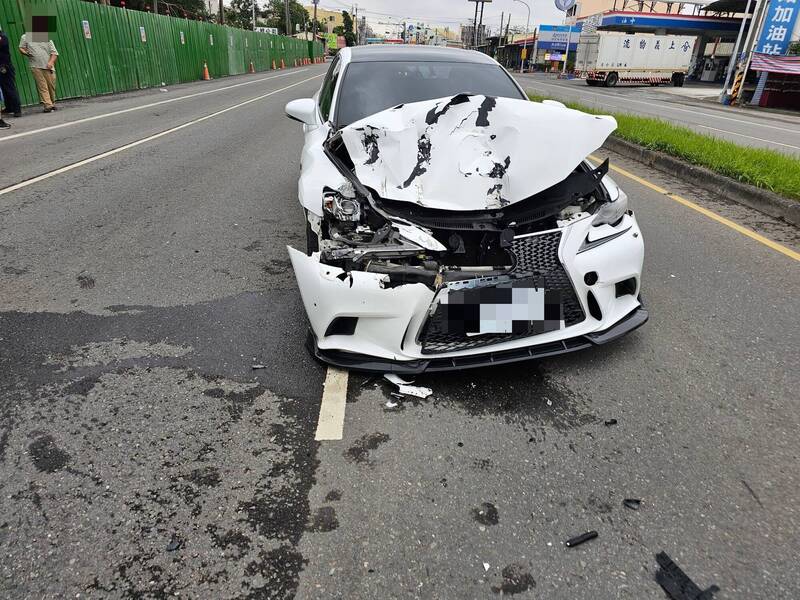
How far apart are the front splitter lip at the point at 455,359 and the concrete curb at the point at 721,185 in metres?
4.21

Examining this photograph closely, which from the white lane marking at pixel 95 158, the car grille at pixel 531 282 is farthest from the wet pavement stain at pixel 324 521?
the white lane marking at pixel 95 158

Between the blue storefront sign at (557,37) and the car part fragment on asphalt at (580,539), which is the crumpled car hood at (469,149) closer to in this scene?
the car part fragment on asphalt at (580,539)

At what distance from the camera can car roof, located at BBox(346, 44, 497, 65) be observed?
15.7 ft

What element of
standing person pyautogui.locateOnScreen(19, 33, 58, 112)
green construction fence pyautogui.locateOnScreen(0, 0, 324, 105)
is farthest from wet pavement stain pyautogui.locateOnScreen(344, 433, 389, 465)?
green construction fence pyautogui.locateOnScreen(0, 0, 324, 105)

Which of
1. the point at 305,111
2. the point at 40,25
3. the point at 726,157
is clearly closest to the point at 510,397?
the point at 305,111

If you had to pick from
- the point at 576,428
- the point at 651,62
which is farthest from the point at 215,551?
the point at 651,62

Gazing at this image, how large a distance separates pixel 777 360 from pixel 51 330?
167 inches

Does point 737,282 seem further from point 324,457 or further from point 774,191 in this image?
point 324,457

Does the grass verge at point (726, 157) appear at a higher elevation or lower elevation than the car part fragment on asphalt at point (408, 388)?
higher

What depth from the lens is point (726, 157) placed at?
7363mm

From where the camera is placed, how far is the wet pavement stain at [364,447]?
2.30m

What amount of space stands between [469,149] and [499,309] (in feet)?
3.33

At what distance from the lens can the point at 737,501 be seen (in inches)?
82.7

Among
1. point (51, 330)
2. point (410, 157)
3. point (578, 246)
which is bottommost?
point (51, 330)
